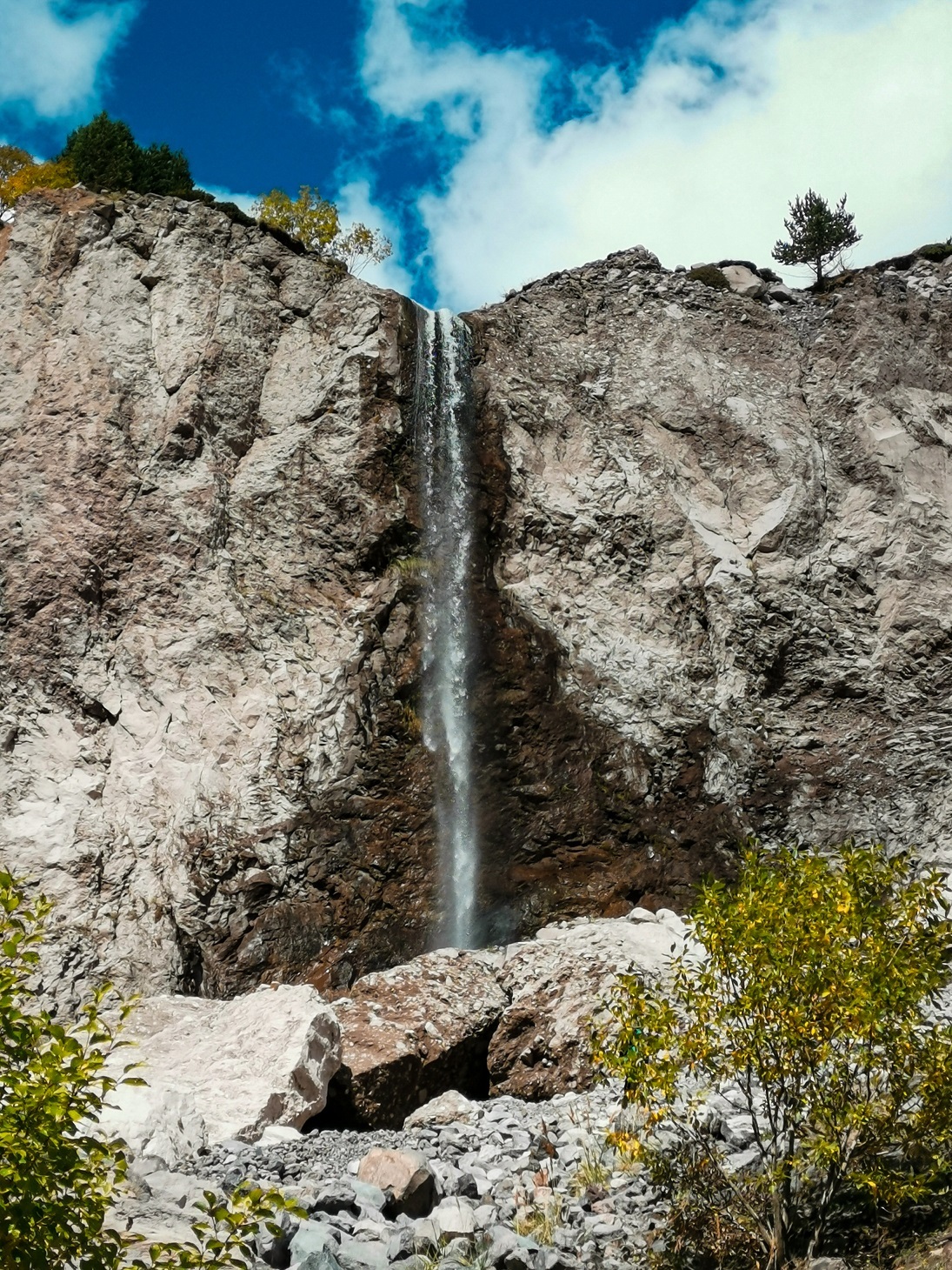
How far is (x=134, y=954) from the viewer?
14820 millimetres

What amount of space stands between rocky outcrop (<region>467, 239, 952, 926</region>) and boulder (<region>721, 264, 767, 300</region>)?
1.40 ft

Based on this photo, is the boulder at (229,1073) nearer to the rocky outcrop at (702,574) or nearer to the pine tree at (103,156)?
the rocky outcrop at (702,574)

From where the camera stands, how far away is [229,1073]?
9516mm

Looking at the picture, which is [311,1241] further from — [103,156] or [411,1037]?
[103,156]

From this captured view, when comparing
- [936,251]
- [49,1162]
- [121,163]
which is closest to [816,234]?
[936,251]

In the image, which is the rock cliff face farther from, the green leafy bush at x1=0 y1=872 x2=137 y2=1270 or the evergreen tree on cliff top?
the green leafy bush at x1=0 y1=872 x2=137 y2=1270

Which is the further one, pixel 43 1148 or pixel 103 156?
pixel 103 156

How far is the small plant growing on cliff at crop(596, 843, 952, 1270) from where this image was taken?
5.45m

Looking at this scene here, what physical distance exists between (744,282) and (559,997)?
1837cm

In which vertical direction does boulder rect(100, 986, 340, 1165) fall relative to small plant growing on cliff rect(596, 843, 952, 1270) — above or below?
below

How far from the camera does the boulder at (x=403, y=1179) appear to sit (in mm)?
6812

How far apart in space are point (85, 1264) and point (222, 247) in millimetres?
21841

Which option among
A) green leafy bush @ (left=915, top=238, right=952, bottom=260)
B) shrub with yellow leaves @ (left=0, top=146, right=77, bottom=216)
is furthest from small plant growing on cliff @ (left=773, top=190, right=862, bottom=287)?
shrub with yellow leaves @ (left=0, top=146, right=77, bottom=216)

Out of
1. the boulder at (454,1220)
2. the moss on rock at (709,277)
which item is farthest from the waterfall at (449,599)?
the boulder at (454,1220)
